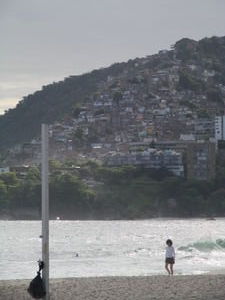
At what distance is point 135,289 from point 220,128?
97.4 metres

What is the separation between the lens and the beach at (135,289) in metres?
11.0

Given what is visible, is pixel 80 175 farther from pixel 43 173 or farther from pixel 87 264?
pixel 43 173

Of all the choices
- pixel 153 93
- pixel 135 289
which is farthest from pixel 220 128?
pixel 135 289

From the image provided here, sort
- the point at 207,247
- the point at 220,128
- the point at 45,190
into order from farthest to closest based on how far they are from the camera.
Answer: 1. the point at 220,128
2. the point at 207,247
3. the point at 45,190

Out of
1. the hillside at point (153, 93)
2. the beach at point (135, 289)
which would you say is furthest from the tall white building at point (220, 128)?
the beach at point (135, 289)

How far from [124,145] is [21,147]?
14637mm

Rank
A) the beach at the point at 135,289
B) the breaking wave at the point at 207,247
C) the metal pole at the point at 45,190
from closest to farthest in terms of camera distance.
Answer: the metal pole at the point at 45,190
the beach at the point at 135,289
the breaking wave at the point at 207,247

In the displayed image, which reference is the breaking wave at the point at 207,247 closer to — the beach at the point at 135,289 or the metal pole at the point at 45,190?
the beach at the point at 135,289

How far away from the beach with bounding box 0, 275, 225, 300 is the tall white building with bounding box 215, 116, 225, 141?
307 feet

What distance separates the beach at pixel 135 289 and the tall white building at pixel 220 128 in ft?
307

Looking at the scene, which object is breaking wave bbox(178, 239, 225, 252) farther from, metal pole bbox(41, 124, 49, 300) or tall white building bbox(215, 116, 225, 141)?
tall white building bbox(215, 116, 225, 141)

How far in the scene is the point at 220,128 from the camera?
108 metres

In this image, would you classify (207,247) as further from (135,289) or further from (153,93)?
(153,93)

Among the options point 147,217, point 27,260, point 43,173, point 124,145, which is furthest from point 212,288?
point 124,145
